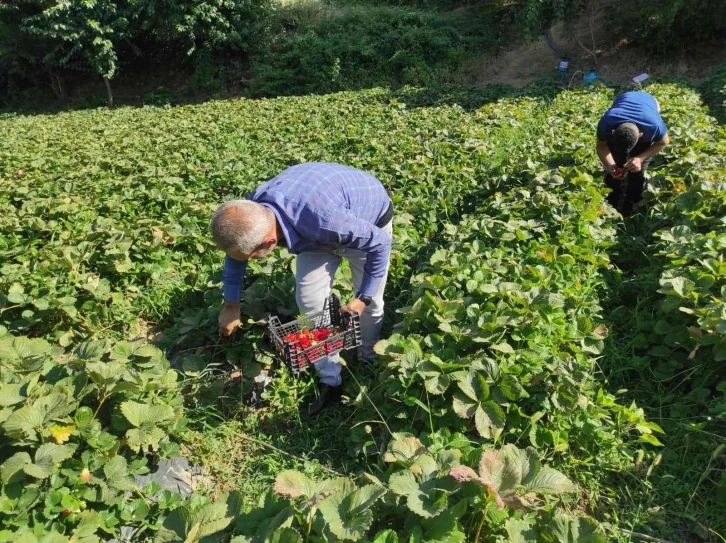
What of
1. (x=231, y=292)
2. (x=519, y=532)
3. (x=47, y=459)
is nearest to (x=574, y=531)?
(x=519, y=532)

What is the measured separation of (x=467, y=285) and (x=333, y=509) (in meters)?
1.75

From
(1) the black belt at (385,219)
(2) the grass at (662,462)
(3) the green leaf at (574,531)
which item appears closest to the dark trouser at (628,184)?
(2) the grass at (662,462)

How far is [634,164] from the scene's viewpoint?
4.46 meters

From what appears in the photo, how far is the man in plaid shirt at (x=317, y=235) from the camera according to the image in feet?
7.91

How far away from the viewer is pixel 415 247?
4.43 meters

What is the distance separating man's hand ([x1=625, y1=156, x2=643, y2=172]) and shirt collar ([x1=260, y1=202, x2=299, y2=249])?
3411mm

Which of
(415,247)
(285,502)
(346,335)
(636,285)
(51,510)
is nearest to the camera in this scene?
(285,502)

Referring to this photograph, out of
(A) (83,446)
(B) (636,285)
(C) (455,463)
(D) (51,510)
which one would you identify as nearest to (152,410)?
(A) (83,446)

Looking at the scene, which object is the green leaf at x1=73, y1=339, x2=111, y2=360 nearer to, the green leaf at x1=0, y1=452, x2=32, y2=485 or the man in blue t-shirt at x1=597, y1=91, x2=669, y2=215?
the green leaf at x1=0, y1=452, x2=32, y2=485

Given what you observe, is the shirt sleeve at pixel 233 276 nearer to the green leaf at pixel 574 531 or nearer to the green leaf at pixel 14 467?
the green leaf at pixel 14 467

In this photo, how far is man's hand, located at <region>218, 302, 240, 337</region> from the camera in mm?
3037

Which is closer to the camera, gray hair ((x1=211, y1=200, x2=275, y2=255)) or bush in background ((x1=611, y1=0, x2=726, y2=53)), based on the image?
gray hair ((x1=211, y1=200, x2=275, y2=255))

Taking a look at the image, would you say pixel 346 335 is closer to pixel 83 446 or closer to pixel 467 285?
pixel 467 285


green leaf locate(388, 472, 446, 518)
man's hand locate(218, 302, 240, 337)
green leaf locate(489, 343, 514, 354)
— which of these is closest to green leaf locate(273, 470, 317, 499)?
green leaf locate(388, 472, 446, 518)
